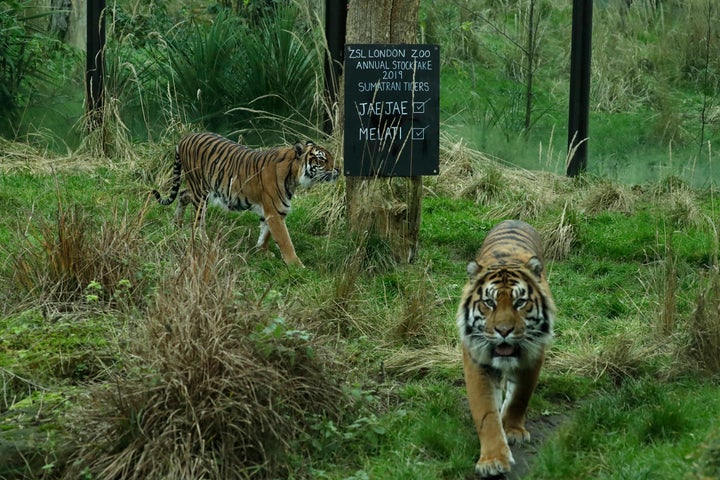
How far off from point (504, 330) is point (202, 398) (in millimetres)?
1428

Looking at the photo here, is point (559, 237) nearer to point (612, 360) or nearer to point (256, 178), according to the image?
point (256, 178)

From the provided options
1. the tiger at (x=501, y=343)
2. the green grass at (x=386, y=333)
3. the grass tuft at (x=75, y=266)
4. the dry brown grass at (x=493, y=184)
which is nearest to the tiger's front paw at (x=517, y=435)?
the tiger at (x=501, y=343)

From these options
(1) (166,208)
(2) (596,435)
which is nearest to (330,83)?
(1) (166,208)

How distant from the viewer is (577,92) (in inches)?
446

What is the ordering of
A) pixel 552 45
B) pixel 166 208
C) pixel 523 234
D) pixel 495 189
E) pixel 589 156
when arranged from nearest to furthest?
pixel 523 234 → pixel 166 208 → pixel 495 189 → pixel 589 156 → pixel 552 45

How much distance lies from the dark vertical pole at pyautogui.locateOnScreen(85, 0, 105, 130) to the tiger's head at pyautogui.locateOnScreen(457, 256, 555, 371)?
286 inches

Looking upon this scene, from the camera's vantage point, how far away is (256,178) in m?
8.76

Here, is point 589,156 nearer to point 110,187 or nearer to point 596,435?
point 110,187

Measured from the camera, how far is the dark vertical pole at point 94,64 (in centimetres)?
1161

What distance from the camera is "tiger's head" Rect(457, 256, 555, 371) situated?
5.04m

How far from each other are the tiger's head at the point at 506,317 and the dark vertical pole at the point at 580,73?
6248 millimetres

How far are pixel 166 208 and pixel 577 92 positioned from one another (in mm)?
4522

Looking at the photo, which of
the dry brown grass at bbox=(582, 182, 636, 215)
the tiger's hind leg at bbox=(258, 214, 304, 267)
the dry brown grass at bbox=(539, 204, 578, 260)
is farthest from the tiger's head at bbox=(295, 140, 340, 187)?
the dry brown grass at bbox=(582, 182, 636, 215)

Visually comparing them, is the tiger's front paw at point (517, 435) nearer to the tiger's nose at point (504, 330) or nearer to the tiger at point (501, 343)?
the tiger at point (501, 343)
